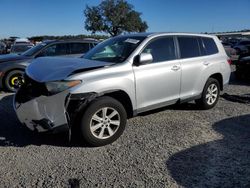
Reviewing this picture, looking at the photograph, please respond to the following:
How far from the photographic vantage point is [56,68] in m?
4.63

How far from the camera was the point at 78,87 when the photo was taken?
4.29 meters

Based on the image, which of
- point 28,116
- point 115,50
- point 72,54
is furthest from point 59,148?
point 72,54

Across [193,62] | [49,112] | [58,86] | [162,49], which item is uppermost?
[162,49]

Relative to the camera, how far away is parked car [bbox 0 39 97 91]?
8828 mm

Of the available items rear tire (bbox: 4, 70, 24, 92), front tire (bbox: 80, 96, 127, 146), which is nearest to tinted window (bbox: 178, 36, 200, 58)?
front tire (bbox: 80, 96, 127, 146)

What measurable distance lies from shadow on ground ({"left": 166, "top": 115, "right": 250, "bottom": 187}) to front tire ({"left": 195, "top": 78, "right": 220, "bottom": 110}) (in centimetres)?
140

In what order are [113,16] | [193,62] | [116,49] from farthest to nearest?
[113,16] → [193,62] → [116,49]

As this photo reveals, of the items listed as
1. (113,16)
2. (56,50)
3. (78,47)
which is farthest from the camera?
(113,16)

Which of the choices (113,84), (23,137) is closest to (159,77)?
(113,84)

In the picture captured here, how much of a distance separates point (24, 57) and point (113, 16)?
5394 centimetres

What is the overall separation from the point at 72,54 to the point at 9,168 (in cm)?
622

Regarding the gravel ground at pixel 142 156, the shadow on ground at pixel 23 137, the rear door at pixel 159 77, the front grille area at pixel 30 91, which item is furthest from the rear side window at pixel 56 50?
the rear door at pixel 159 77

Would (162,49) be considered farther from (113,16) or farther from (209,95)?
(113,16)

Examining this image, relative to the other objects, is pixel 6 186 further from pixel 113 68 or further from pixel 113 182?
pixel 113 68
